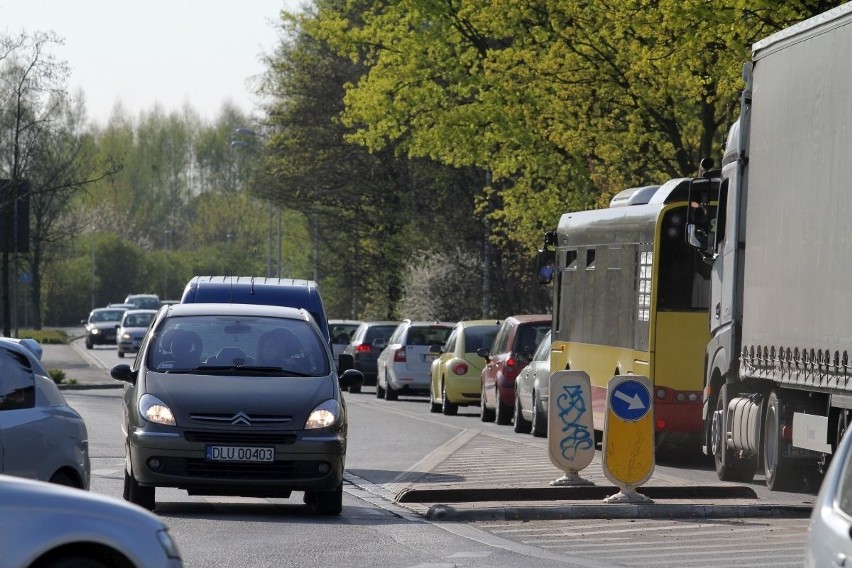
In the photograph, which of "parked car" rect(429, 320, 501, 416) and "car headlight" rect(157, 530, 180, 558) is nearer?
"car headlight" rect(157, 530, 180, 558)

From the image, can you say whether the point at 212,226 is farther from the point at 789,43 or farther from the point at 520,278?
the point at 789,43

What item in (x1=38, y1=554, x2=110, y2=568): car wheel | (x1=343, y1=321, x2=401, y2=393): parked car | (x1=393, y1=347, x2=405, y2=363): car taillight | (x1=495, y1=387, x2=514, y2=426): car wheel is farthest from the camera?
(x1=343, y1=321, x2=401, y2=393): parked car

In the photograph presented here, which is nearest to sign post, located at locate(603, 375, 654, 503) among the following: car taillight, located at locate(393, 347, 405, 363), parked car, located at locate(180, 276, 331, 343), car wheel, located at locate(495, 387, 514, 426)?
parked car, located at locate(180, 276, 331, 343)

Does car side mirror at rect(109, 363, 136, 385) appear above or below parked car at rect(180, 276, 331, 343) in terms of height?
below

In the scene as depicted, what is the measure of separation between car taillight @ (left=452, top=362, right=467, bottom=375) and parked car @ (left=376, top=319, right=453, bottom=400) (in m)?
5.31

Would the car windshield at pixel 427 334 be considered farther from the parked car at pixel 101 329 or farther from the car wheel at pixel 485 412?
the parked car at pixel 101 329

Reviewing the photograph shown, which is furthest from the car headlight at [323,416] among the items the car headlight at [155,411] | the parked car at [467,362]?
the parked car at [467,362]

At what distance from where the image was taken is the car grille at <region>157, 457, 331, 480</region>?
13.9 metres

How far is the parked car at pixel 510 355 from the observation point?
28.6 meters

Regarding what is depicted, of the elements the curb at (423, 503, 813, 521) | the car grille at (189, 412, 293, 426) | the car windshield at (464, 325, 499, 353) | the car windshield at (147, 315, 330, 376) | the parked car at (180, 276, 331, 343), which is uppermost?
the parked car at (180, 276, 331, 343)

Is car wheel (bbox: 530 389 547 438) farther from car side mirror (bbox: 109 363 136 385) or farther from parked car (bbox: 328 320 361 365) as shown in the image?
parked car (bbox: 328 320 361 365)

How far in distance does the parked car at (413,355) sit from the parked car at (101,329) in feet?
135

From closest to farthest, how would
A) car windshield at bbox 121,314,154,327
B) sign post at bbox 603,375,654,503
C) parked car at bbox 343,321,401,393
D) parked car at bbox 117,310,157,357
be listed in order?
sign post at bbox 603,375,654,503, parked car at bbox 343,321,401,393, parked car at bbox 117,310,157,357, car windshield at bbox 121,314,154,327

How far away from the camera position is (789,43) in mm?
16141
